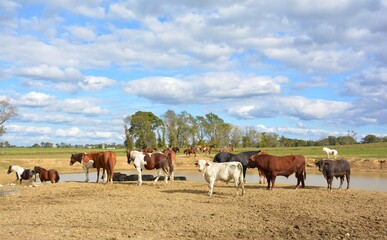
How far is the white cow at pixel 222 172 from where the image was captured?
14.1m

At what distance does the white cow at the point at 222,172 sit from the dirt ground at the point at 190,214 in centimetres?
58

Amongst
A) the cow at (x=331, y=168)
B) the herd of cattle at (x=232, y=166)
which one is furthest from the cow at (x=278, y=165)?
the cow at (x=331, y=168)

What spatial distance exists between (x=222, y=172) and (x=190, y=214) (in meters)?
3.90

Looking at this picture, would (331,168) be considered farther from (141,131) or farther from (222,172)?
(141,131)

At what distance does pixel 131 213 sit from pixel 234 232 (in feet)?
11.6

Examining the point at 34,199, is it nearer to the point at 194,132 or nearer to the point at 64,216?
the point at 64,216

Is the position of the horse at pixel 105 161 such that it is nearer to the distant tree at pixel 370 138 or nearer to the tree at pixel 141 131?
the tree at pixel 141 131

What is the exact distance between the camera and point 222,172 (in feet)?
46.8

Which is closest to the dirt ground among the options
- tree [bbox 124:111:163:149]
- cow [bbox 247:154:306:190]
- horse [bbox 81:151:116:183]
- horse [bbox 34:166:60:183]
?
cow [bbox 247:154:306:190]

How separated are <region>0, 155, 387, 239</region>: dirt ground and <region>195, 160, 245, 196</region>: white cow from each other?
22.7 inches

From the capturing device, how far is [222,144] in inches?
3346

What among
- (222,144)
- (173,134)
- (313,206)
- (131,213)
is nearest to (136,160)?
(131,213)

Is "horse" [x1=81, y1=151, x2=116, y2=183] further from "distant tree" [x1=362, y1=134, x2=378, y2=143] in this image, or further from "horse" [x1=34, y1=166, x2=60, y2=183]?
"distant tree" [x1=362, y1=134, x2=378, y2=143]

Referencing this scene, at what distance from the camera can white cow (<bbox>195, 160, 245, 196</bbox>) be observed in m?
14.1
